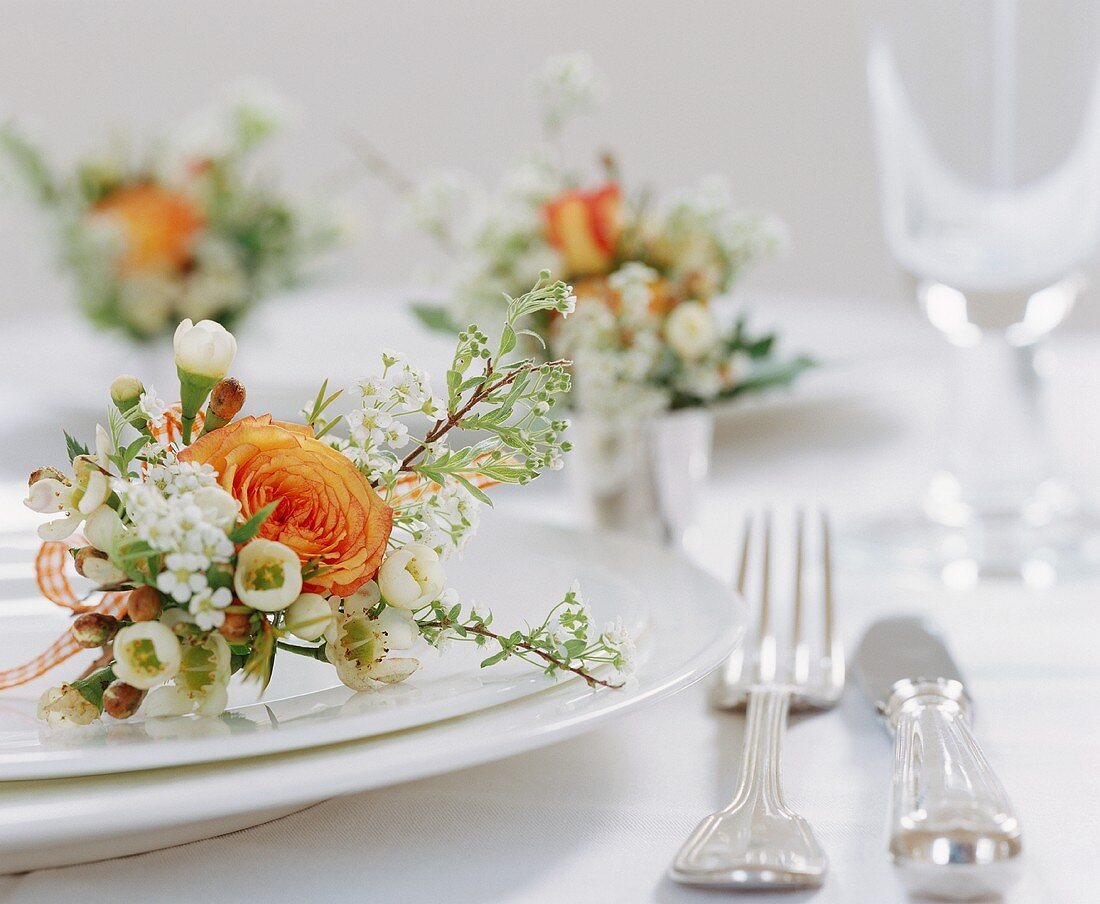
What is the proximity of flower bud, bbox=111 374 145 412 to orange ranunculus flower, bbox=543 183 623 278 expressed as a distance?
398 millimetres

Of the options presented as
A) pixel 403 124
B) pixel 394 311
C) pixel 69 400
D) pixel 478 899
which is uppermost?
pixel 403 124

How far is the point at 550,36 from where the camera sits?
2.59 m

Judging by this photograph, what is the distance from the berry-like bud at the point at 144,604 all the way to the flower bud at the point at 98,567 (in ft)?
0.04

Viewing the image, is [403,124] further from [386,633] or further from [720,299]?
[386,633]

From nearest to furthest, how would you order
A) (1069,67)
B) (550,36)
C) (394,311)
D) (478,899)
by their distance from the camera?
(478,899) → (1069,67) → (394,311) → (550,36)

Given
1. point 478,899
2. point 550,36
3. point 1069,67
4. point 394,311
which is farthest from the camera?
point 550,36

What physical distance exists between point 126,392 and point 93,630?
0.08m

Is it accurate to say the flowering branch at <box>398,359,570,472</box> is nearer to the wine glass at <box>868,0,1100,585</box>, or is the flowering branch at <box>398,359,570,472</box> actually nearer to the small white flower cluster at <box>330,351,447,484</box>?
the small white flower cluster at <box>330,351,447,484</box>

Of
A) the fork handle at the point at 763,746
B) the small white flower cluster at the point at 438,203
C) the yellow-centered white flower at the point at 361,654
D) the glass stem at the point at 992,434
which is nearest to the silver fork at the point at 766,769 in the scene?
the fork handle at the point at 763,746

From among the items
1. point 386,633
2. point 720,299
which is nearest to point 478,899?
point 386,633

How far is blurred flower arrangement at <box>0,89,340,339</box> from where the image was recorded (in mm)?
1298

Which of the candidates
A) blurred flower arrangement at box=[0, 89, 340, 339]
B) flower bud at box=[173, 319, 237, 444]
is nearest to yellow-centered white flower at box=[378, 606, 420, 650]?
flower bud at box=[173, 319, 237, 444]

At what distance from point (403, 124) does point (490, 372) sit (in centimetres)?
232

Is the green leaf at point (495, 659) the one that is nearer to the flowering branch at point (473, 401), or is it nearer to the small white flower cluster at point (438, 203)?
the flowering branch at point (473, 401)
